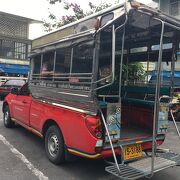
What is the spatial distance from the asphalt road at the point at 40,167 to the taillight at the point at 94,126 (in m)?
0.90

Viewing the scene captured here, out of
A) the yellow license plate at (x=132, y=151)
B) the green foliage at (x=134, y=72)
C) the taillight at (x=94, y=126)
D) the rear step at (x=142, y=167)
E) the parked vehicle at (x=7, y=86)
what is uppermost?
the green foliage at (x=134, y=72)

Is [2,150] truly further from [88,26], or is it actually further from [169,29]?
[169,29]

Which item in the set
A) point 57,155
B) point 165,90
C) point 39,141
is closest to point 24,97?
point 39,141

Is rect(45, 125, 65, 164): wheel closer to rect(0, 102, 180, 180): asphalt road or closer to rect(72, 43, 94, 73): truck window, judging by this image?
rect(0, 102, 180, 180): asphalt road

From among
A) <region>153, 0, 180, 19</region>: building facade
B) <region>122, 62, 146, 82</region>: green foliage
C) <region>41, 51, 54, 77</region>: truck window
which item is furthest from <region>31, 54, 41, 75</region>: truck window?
<region>153, 0, 180, 19</region>: building facade

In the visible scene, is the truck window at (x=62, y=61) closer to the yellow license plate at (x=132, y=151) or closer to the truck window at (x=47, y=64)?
the truck window at (x=47, y=64)

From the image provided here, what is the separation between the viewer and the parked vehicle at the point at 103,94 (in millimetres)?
4270

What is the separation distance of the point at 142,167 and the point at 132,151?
20.2 inches

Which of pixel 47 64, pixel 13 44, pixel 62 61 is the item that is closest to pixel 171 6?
pixel 47 64

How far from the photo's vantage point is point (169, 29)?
206 inches

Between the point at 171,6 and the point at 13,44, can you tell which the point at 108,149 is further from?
the point at 13,44

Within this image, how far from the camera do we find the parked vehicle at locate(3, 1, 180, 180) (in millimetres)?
4270

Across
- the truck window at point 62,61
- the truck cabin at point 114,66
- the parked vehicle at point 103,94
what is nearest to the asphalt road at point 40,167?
the parked vehicle at point 103,94

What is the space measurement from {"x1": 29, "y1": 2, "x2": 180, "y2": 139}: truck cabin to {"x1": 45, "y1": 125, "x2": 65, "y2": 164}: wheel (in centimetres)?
56
